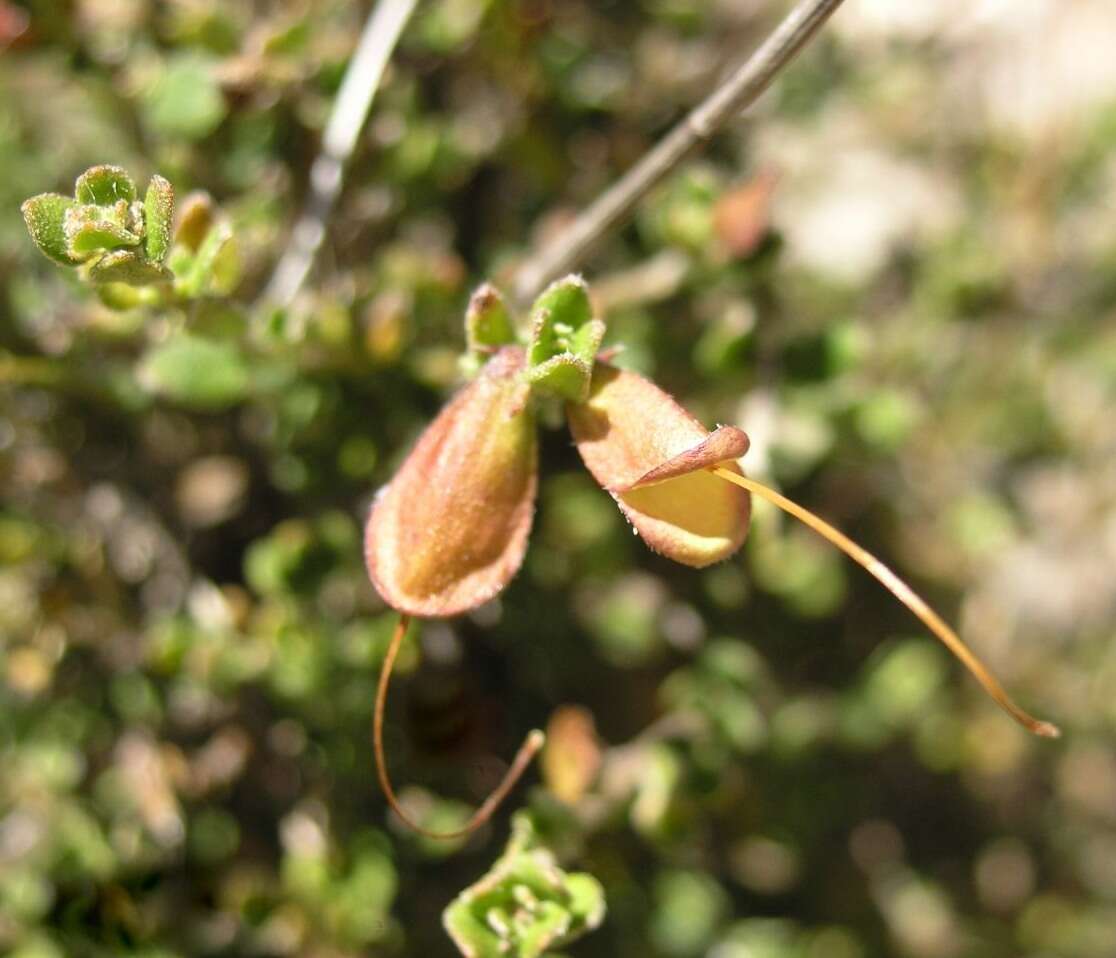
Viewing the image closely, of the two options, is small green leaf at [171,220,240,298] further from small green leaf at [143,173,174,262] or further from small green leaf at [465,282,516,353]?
small green leaf at [465,282,516,353]

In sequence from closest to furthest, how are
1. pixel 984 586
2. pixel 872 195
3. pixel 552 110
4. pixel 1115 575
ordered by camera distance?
pixel 552 110, pixel 984 586, pixel 1115 575, pixel 872 195

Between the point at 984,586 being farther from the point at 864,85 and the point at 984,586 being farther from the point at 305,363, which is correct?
the point at 305,363

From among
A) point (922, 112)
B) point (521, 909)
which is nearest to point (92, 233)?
point (521, 909)

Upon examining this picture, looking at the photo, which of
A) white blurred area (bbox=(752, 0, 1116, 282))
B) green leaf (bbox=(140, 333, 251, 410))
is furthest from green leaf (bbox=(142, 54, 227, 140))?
white blurred area (bbox=(752, 0, 1116, 282))

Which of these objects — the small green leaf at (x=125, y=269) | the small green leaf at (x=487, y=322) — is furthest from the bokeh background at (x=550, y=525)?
the small green leaf at (x=487, y=322)

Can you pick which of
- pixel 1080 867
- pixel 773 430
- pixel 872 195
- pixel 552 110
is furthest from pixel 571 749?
pixel 872 195

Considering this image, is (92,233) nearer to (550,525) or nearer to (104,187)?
(104,187)

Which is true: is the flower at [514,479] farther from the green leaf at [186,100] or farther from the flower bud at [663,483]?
the green leaf at [186,100]
